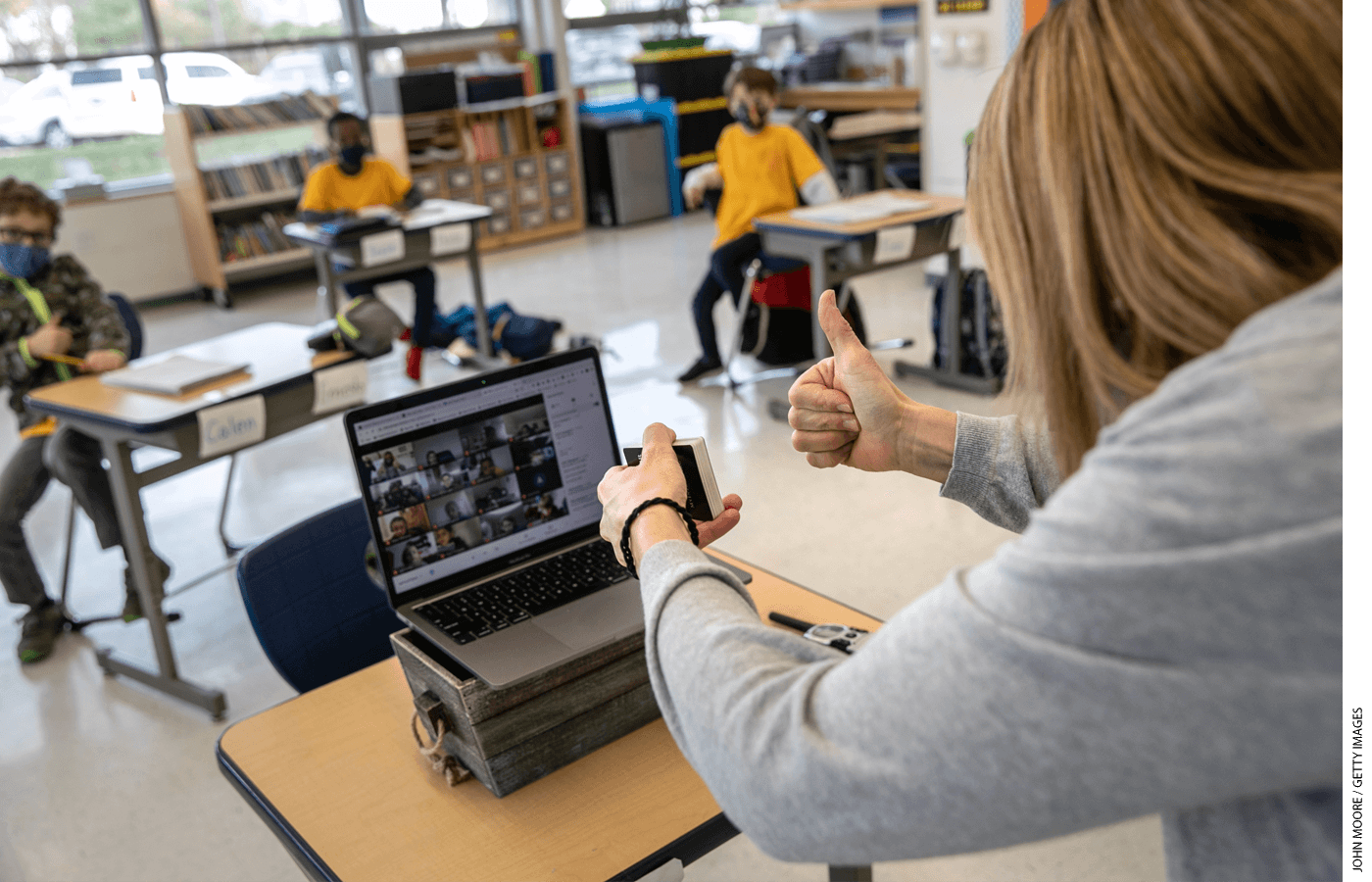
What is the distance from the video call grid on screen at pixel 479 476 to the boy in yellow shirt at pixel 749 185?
3.28 meters

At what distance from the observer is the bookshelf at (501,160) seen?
750cm

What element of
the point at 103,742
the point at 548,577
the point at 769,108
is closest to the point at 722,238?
the point at 769,108

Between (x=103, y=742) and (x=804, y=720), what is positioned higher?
(x=804, y=720)

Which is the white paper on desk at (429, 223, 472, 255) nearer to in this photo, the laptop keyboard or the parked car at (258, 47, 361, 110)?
the parked car at (258, 47, 361, 110)

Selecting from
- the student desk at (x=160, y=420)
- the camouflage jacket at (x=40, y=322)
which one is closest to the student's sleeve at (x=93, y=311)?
the camouflage jacket at (x=40, y=322)

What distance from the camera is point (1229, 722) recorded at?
0.48 m

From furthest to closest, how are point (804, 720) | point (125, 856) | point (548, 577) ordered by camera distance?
point (125, 856) < point (548, 577) < point (804, 720)

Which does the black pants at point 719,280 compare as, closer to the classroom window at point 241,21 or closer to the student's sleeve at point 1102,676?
the student's sleeve at point 1102,676

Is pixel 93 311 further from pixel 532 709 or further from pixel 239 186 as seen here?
pixel 239 186

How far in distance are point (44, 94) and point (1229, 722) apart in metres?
7.66

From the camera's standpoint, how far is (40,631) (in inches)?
115

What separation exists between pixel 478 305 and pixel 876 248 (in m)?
2.07

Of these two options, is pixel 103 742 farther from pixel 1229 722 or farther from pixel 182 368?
pixel 1229 722

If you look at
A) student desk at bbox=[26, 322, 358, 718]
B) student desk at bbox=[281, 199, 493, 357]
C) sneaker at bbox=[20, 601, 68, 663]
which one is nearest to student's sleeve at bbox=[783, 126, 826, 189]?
student desk at bbox=[281, 199, 493, 357]
